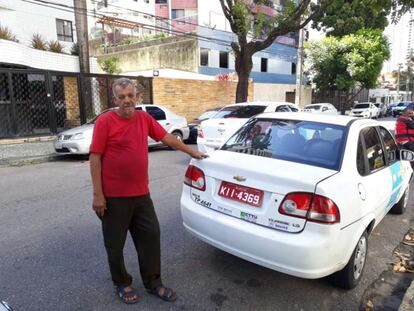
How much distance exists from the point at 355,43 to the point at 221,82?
13.1m

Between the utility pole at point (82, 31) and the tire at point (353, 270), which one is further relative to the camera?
the utility pole at point (82, 31)

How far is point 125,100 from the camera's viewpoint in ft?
8.40

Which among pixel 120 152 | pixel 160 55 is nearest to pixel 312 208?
pixel 120 152

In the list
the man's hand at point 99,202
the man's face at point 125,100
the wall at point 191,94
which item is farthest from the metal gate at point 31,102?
the man's hand at point 99,202

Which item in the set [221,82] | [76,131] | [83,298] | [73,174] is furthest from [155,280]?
[221,82]

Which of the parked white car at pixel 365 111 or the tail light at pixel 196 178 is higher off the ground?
the tail light at pixel 196 178

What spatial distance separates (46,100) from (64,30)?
10.5m

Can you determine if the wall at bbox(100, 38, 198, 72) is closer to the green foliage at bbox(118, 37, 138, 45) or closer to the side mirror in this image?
the green foliage at bbox(118, 37, 138, 45)

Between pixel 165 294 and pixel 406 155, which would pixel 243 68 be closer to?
pixel 406 155

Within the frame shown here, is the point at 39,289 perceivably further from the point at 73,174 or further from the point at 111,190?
the point at 73,174

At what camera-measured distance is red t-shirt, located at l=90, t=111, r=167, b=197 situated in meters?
2.52

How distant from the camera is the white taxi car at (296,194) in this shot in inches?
103

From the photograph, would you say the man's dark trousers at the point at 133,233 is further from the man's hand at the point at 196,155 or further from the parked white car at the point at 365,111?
the parked white car at the point at 365,111

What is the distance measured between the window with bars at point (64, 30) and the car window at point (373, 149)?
20719 millimetres
